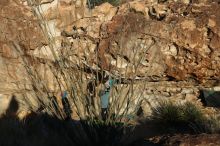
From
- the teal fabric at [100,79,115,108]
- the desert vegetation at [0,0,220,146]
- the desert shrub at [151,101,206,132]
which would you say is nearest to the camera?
→ the desert vegetation at [0,0,220,146]

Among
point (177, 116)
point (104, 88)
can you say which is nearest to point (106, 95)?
point (104, 88)

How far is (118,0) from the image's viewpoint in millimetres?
8586

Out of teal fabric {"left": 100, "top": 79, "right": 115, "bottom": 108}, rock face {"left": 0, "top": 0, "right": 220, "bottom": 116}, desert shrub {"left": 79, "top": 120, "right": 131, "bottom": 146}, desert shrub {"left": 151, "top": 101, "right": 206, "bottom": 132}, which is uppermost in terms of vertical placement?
rock face {"left": 0, "top": 0, "right": 220, "bottom": 116}

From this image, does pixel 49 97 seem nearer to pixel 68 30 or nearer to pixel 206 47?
pixel 68 30

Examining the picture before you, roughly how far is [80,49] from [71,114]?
4.10ft

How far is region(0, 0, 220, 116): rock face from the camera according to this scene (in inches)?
291

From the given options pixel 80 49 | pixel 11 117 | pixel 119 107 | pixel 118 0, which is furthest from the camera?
pixel 118 0

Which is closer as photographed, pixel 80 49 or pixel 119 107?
pixel 119 107

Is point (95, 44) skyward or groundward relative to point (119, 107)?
skyward

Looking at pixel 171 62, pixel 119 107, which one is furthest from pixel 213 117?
pixel 119 107

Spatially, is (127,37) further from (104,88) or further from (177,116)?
(177,116)

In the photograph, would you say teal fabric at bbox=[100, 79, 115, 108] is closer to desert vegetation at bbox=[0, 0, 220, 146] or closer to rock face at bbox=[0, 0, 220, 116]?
desert vegetation at bbox=[0, 0, 220, 146]

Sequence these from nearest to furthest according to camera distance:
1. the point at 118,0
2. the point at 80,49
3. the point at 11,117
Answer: the point at 80,49 < the point at 11,117 < the point at 118,0

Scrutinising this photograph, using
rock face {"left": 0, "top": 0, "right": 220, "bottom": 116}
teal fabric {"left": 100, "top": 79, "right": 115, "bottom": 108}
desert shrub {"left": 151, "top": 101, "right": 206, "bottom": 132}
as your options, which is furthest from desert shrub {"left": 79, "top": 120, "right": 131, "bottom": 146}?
desert shrub {"left": 151, "top": 101, "right": 206, "bottom": 132}
